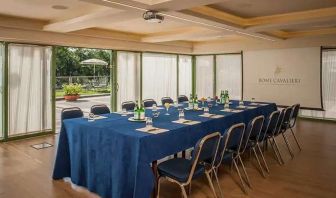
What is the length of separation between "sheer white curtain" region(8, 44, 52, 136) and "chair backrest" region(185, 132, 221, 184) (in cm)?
478

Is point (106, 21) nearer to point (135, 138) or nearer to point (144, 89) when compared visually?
point (135, 138)

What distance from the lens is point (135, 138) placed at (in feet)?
9.13

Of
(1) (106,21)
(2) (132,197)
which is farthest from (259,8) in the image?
(2) (132,197)

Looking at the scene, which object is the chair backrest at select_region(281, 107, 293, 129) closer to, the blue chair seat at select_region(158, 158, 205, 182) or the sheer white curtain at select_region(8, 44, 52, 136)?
the blue chair seat at select_region(158, 158, 205, 182)

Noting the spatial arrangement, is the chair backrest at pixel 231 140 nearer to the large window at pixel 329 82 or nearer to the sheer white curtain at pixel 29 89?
the sheer white curtain at pixel 29 89

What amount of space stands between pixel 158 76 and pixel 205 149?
6.40 metres

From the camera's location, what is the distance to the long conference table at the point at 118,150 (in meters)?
2.77

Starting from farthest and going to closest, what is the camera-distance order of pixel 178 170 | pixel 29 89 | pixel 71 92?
1. pixel 71 92
2. pixel 29 89
3. pixel 178 170

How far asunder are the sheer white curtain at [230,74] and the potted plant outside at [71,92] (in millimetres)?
7681

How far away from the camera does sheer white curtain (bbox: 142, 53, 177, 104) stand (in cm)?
856

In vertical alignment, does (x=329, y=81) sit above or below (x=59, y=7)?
below

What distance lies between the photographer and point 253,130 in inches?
149

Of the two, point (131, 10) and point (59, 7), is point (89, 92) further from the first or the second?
point (131, 10)

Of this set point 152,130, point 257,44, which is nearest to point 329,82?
point 257,44
